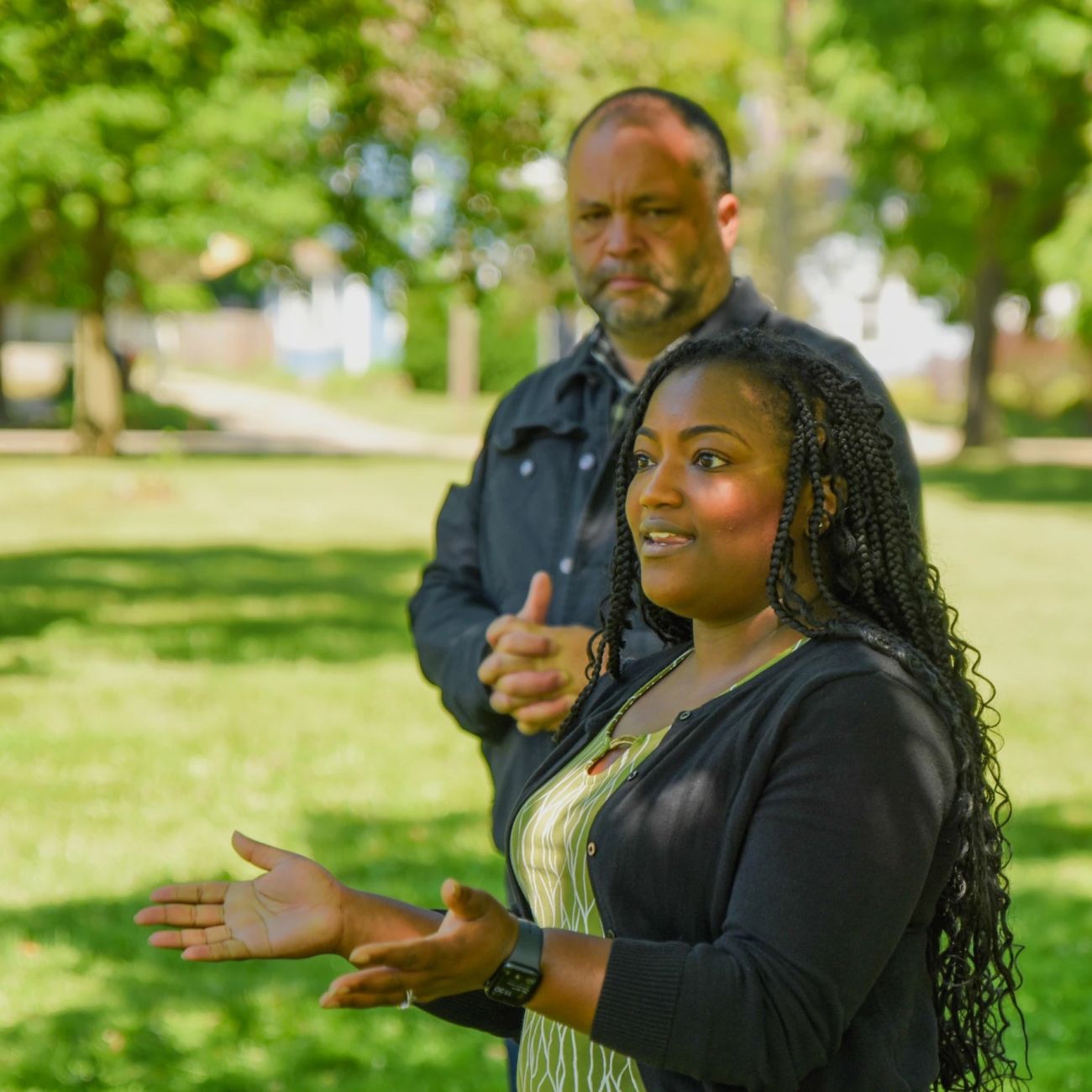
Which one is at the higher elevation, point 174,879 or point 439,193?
point 439,193

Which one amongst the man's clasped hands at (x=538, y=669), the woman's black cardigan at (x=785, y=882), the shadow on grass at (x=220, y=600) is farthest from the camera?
the shadow on grass at (x=220, y=600)

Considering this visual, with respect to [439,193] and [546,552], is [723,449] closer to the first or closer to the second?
[546,552]

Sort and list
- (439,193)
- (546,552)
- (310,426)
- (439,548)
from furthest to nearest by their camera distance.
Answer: (310,426) < (439,193) < (439,548) < (546,552)

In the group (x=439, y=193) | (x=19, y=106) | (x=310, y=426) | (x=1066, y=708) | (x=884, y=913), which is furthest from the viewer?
(x=310, y=426)

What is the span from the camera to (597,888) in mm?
2270

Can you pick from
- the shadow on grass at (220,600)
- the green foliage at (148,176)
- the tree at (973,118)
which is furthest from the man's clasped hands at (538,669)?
the tree at (973,118)

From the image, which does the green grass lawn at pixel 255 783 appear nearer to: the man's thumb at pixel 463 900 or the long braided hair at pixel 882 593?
the long braided hair at pixel 882 593

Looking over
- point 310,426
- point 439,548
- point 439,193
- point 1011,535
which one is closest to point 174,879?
point 439,548

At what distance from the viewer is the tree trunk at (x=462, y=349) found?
39.3m

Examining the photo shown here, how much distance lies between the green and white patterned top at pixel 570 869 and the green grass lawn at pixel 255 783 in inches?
23.6

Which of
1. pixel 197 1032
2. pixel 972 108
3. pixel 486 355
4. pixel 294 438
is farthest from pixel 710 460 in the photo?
pixel 486 355

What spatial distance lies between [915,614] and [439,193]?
1633 centimetres

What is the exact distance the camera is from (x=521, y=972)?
2.00 m

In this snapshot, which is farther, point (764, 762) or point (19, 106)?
point (19, 106)
